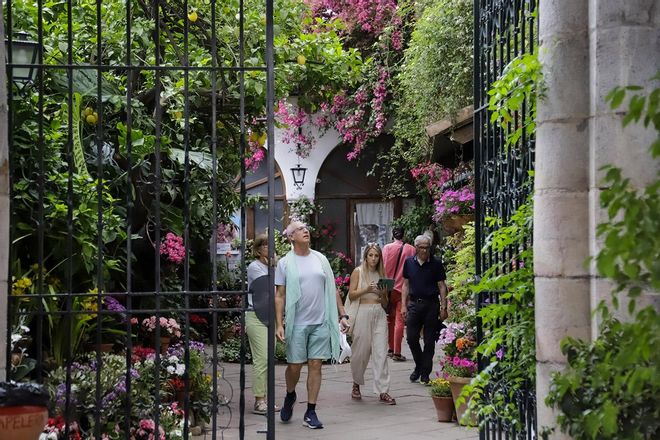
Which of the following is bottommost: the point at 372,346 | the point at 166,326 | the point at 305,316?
the point at 372,346

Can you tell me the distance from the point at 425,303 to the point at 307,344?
2820 millimetres

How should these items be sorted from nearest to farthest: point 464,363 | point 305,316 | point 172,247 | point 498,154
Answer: point 498,154
point 464,363
point 305,316
point 172,247

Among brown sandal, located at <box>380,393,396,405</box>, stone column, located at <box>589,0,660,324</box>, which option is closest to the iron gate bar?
stone column, located at <box>589,0,660,324</box>

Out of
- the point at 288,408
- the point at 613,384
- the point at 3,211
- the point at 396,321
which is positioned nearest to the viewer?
the point at 613,384

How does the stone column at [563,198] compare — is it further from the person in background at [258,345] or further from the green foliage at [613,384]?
the person in background at [258,345]

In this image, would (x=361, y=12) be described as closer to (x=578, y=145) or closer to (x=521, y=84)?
(x=521, y=84)

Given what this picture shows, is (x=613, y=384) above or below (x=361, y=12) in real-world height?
below

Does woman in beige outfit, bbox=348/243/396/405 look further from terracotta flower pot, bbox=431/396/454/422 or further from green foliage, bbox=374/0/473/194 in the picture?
green foliage, bbox=374/0/473/194

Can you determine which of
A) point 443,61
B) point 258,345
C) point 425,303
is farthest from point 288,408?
point 443,61

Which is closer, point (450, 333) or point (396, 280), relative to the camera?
point (450, 333)

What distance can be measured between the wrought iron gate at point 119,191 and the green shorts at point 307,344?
69cm

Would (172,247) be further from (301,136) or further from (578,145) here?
(301,136)

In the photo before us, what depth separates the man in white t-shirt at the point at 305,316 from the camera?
353 inches

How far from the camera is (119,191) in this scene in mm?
9820
